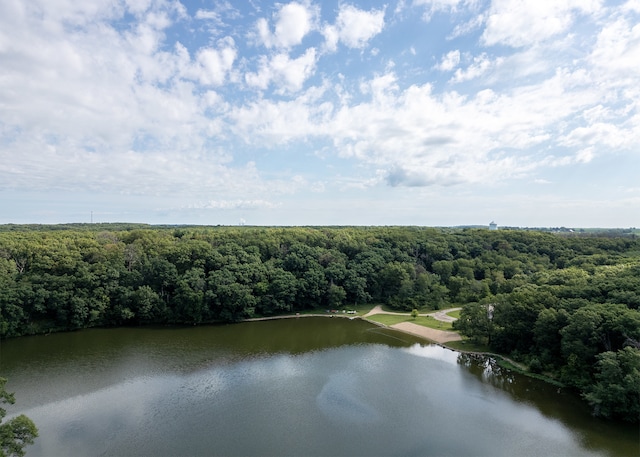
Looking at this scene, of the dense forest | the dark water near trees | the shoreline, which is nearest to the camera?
the dark water near trees

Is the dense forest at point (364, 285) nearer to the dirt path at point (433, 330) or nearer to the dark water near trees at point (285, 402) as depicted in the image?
the dirt path at point (433, 330)

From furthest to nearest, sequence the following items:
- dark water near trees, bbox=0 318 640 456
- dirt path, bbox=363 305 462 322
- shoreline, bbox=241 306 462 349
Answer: dirt path, bbox=363 305 462 322, shoreline, bbox=241 306 462 349, dark water near trees, bbox=0 318 640 456

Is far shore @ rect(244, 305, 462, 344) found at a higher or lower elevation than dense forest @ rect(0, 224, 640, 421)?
lower

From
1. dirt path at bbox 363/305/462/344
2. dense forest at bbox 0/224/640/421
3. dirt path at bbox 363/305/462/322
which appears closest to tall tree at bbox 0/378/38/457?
dense forest at bbox 0/224/640/421

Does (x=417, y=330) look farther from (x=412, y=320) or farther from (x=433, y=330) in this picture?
(x=412, y=320)

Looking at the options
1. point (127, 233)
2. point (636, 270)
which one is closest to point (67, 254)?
point (127, 233)

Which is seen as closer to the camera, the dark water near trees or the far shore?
the dark water near trees

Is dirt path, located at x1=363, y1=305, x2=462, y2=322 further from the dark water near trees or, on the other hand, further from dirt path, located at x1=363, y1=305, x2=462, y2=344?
the dark water near trees

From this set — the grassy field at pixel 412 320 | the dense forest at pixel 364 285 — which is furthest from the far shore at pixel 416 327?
the dense forest at pixel 364 285
